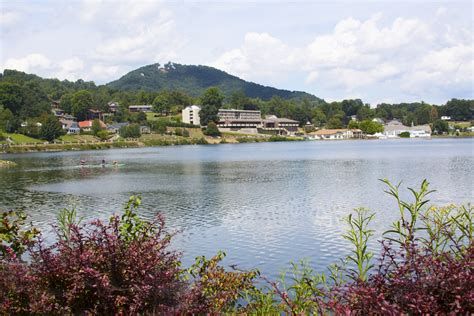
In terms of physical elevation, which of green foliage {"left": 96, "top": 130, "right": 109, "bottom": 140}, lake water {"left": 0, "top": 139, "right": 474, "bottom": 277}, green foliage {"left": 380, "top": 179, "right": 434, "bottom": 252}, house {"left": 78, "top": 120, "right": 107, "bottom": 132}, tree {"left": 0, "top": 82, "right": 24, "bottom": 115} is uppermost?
tree {"left": 0, "top": 82, "right": 24, "bottom": 115}

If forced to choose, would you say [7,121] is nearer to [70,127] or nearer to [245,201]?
[70,127]

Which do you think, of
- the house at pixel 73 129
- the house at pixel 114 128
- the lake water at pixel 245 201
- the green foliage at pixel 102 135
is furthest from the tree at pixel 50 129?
the lake water at pixel 245 201

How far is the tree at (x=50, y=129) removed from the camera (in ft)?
480

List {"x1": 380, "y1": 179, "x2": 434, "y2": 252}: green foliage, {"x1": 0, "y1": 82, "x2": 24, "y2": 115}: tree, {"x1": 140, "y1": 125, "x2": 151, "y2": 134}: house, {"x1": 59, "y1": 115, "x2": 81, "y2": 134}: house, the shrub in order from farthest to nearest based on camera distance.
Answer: the shrub < {"x1": 140, "y1": 125, "x2": 151, "y2": 134}: house < {"x1": 59, "y1": 115, "x2": 81, "y2": 134}: house < {"x1": 0, "y1": 82, "x2": 24, "y2": 115}: tree < {"x1": 380, "y1": 179, "x2": 434, "y2": 252}: green foliage

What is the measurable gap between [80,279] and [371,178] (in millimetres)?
45356

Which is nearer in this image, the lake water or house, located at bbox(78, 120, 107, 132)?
the lake water

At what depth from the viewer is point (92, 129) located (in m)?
171

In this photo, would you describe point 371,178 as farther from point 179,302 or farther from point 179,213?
point 179,302

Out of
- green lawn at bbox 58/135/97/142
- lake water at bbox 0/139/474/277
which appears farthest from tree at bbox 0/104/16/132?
lake water at bbox 0/139/474/277

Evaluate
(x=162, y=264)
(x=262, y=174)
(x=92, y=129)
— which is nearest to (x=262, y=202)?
(x=262, y=174)

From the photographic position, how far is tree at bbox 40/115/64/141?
14638 centimetres

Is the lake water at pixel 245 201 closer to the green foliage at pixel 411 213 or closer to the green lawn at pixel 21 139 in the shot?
the green foliage at pixel 411 213

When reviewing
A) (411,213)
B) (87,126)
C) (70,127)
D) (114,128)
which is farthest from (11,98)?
(411,213)

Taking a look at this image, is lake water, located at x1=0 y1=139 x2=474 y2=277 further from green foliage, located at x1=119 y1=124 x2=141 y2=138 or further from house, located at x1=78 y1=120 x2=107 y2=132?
house, located at x1=78 y1=120 x2=107 y2=132
